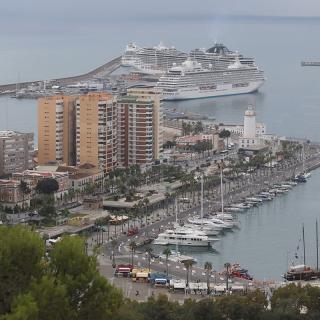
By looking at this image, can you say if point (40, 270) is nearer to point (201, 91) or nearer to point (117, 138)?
point (117, 138)

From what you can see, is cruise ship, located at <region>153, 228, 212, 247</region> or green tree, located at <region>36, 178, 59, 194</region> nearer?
cruise ship, located at <region>153, 228, 212, 247</region>

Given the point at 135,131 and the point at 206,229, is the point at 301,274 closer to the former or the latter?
the point at 206,229

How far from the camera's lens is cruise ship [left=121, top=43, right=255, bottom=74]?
27.9 m

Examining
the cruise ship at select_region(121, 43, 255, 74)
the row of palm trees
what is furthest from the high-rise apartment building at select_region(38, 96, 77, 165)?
the cruise ship at select_region(121, 43, 255, 74)

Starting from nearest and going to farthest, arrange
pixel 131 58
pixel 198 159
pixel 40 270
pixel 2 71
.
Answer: pixel 40 270 → pixel 198 159 → pixel 131 58 → pixel 2 71

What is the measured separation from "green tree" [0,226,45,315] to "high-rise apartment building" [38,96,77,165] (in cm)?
933

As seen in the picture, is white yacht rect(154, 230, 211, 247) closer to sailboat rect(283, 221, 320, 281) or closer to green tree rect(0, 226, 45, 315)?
sailboat rect(283, 221, 320, 281)

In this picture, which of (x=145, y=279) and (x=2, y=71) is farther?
(x=2, y=71)

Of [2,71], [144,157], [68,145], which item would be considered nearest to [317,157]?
[144,157]

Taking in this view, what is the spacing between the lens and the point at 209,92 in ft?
85.5

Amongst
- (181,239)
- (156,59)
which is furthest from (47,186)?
(156,59)

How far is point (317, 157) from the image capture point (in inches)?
637

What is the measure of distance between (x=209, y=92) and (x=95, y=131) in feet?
40.1

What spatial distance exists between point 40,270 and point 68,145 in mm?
9509
